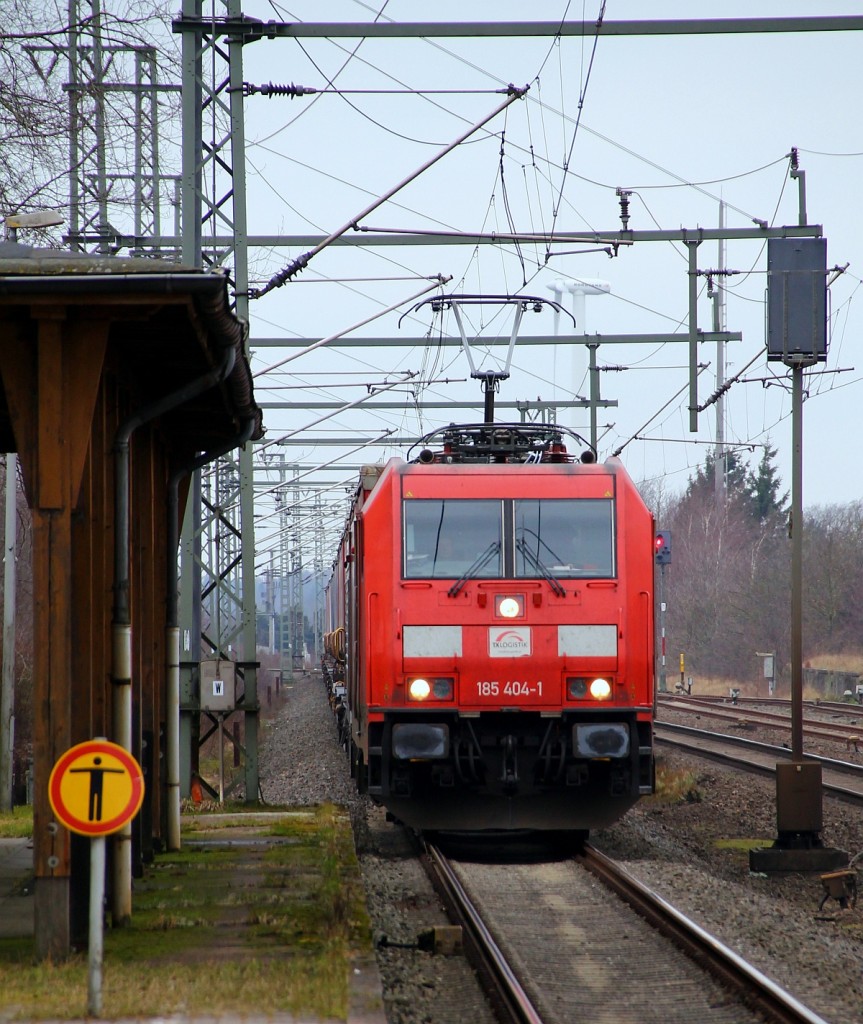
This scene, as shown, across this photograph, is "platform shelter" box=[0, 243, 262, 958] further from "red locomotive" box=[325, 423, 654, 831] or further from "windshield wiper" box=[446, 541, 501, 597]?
"windshield wiper" box=[446, 541, 501, 597]

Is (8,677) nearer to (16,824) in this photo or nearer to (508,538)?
(16,824)

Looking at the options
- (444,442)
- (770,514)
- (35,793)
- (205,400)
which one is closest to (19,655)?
(444,442)

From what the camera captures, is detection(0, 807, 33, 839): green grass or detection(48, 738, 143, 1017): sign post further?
detection(0, 807, 33, 839): green grass

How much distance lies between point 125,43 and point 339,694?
51.9ft

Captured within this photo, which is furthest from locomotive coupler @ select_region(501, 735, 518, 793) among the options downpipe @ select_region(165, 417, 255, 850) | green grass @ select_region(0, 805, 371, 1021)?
downpipe @ select_region(165, 417, 255, 850)

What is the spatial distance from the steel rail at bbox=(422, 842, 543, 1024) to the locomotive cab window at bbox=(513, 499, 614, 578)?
2.59 meters

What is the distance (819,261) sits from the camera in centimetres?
1363

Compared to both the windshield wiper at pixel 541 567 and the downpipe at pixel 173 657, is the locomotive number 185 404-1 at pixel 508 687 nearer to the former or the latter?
the windshield wiper at pixel 541 567

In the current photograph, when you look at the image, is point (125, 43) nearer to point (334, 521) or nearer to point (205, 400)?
point (205, 400)

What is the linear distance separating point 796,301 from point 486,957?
7599 mm

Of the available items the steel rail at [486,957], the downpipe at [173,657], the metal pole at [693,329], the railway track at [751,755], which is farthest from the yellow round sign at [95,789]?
the metal pole at [693,329]

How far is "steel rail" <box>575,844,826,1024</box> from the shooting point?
7.05 m

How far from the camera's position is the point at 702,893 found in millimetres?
10523

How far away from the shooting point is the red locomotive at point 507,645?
11914mm
